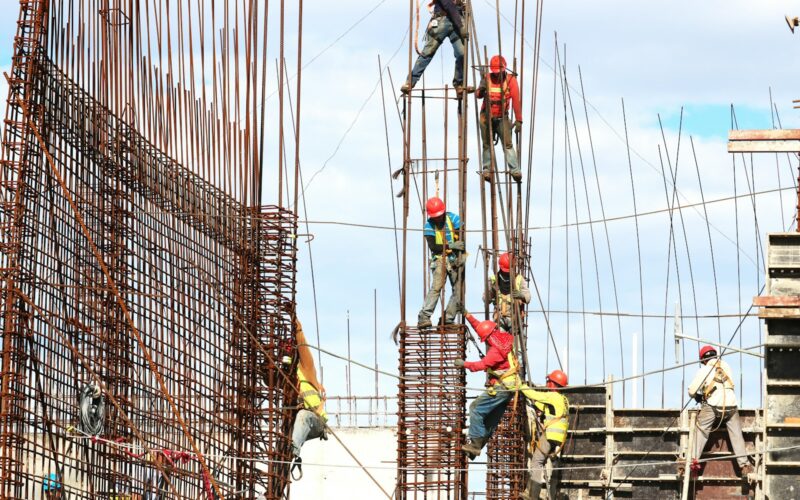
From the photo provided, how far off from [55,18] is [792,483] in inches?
401

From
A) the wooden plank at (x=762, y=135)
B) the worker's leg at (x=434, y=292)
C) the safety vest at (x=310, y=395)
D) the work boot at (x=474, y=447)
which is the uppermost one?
the wooden plank at (x=762, y=135)

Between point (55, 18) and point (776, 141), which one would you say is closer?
point (776, 141)

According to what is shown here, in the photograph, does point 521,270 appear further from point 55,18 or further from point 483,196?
point 55,18

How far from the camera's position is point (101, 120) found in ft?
63.4

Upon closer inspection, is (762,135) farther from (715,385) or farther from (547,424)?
(547,424)

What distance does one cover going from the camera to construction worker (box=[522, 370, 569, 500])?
21.7 meters

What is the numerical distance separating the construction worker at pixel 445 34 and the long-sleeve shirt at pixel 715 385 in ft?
17.4

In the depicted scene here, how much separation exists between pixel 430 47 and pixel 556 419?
5.62 m

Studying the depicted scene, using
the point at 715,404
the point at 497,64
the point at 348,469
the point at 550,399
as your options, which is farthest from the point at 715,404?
the point at 348,469

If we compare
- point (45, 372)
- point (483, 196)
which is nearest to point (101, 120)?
point (45, 372)

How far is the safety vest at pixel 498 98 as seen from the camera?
917 inches

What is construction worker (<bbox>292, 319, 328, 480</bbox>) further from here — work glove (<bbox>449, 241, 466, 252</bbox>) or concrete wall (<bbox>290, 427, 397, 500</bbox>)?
concrete wall (<bbox>290, 427, 397, 500</bbox>)

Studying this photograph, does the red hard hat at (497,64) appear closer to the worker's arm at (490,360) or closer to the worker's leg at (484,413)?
the worker's arm at (490,360)

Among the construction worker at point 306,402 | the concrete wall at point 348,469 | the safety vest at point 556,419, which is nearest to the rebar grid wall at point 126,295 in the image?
the construction worker at point 306,402
